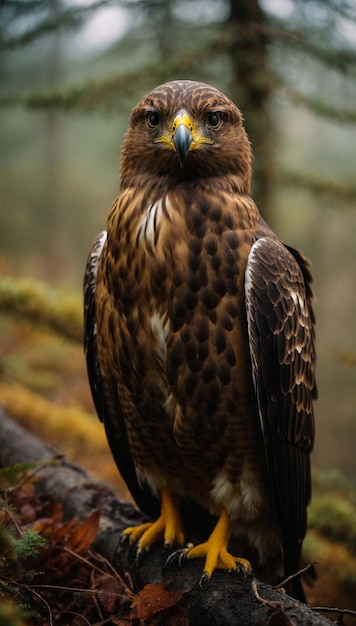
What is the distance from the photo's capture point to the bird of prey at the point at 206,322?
3.27 meters

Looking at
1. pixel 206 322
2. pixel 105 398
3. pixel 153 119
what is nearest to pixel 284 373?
pixel 206 322

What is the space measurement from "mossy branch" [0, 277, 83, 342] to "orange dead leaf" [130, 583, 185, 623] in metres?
3.04

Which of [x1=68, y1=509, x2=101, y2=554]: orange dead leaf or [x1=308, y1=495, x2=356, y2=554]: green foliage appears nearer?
[x1=68, y1=509, x2=101, y2=554]: orange dead leaf

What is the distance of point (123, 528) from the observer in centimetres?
396

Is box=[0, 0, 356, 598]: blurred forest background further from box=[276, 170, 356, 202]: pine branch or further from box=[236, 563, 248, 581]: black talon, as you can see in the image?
box=[236, 563, 248, 581]: black talon

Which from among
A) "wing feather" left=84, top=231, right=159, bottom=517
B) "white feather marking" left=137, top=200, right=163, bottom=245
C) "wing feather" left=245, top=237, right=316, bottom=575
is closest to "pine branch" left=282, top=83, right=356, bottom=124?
"wing feather" left=245, top=237, right=316, bottom=575

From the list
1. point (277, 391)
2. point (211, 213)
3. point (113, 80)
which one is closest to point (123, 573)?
point (277, 391)

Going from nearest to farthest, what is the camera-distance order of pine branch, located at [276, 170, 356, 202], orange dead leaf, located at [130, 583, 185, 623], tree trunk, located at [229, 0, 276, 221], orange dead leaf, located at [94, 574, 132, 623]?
1. orange dead leaf, located at [130, 583, 185, 623]
2. orange dead leaf, located at [94, 574, 132, 623]
3. tree trunk, located at [229, 0, 276, 221]
4. pine branch, located at [276, 170, 356, 202]

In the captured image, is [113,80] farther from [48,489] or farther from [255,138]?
[48,489]

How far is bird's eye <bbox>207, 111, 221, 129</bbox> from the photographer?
338 centimetres

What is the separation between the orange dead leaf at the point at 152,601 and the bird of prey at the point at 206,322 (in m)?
0.31

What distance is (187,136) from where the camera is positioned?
313 centimetres

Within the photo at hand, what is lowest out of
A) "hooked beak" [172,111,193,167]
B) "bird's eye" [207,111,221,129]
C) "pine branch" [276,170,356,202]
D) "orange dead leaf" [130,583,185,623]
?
"orange dead leaf" [130,583,185,623]

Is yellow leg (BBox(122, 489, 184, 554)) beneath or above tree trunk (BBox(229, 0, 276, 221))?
beneath
